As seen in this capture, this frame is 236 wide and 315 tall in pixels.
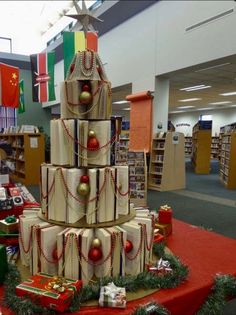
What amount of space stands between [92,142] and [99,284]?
0.74 meters

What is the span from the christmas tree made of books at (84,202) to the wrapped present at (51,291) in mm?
111

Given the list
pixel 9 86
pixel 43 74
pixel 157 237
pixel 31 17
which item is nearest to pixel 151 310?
pixel 157 237

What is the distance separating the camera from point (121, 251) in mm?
1428

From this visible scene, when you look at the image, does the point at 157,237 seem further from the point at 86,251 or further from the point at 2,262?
the point at 2,262

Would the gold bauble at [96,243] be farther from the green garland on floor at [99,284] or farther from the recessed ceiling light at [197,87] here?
the recessed ceiling light at [197,87]

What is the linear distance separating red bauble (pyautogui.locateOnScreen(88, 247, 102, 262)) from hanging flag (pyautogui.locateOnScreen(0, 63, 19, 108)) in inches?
177

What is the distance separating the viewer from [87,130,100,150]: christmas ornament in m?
1.51

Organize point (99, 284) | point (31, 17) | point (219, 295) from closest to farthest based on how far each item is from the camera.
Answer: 1. point (99, 284)
2. point (219, 295)
3. point (31, 17)

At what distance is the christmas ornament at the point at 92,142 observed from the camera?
59.3 inches

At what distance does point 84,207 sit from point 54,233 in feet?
0.70

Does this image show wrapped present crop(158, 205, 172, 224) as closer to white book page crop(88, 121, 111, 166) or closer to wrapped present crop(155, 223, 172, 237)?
wrapped present crop(155, 223, 172, 237)

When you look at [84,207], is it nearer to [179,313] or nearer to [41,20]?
[179,313]


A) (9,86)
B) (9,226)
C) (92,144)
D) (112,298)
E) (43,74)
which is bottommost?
(112,298)

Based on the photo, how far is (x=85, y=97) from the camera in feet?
4.99
